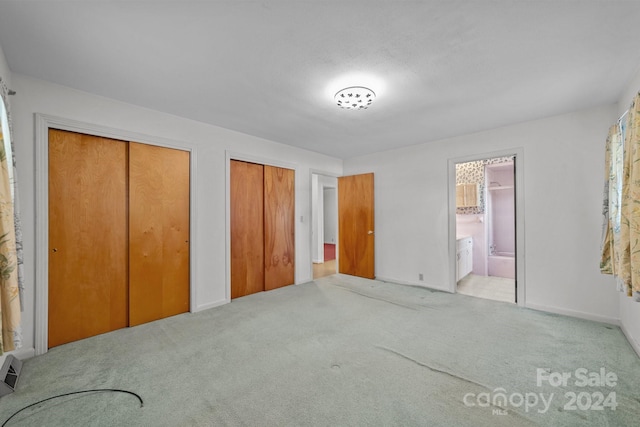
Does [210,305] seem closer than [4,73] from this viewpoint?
No

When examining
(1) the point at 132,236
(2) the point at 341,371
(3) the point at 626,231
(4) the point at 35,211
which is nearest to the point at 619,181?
(3) the point at 626,231

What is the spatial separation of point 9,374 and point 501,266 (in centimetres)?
683

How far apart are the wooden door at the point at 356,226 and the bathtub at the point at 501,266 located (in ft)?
8.34

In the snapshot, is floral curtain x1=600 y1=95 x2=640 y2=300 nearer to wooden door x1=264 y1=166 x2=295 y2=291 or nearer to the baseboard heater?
wooden door x1=264 y1=166 x2=295 y2=291

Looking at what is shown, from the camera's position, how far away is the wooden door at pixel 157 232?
2.87m

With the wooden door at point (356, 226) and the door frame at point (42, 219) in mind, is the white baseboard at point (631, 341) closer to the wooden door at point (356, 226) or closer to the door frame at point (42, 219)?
the wooden door at point (356, 226)

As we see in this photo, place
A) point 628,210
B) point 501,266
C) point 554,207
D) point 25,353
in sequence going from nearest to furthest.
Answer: point 628,210 → point 25,353 → point 554,207 → point 501,266

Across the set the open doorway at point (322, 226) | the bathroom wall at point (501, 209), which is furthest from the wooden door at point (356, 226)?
the bathroom wall at point (501, 209)

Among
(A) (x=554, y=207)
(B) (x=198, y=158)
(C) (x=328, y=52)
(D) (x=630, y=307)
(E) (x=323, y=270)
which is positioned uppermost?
(C) (x=328, y=52)

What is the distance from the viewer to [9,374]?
6.20ft

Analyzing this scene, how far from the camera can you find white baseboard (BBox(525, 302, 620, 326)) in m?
2.82

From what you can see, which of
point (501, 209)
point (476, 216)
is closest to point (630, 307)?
point (476, 216)

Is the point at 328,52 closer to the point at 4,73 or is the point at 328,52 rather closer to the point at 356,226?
the point at 4,73

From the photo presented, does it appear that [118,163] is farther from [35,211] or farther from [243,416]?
[243,416]
